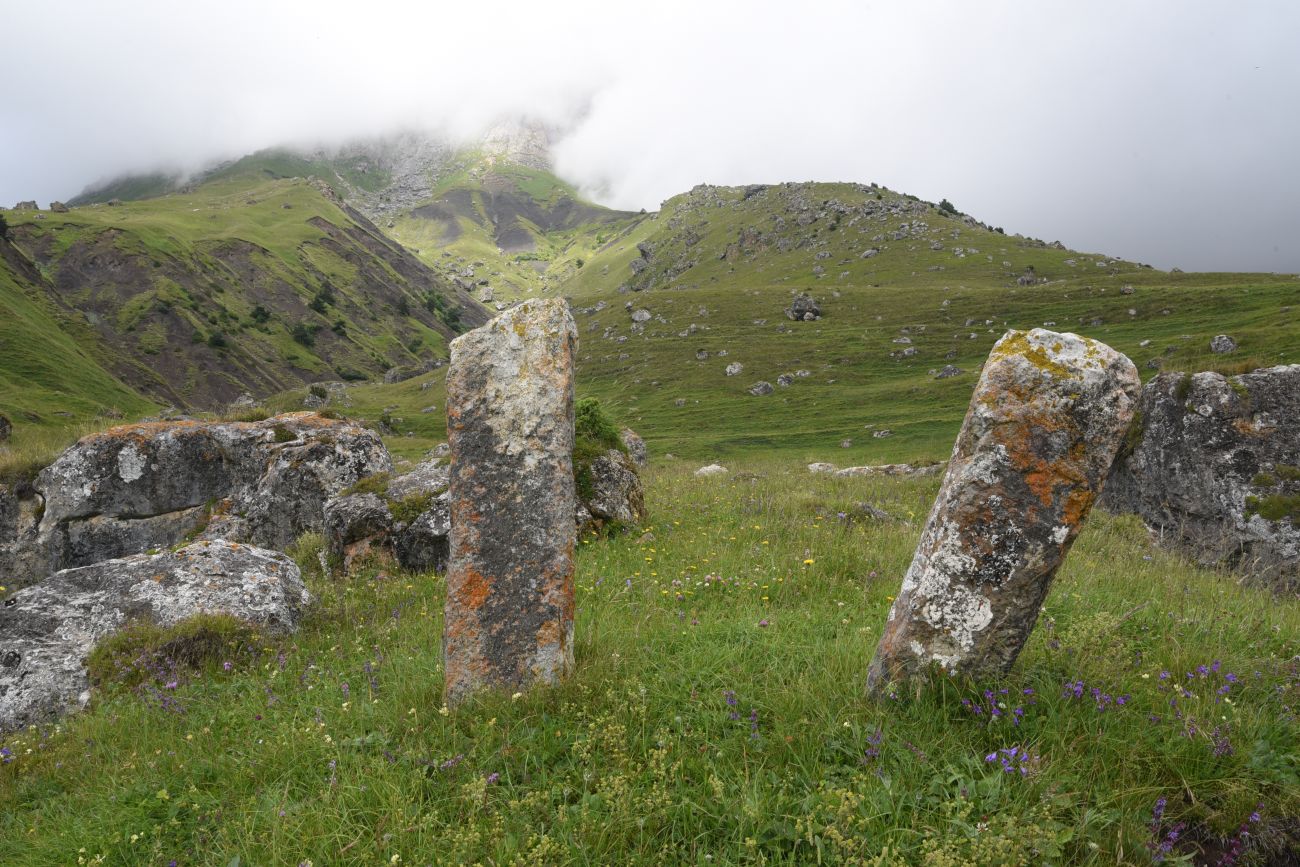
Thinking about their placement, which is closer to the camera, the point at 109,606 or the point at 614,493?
the point at 109,606

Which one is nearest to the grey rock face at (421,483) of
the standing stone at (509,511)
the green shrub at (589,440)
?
the green shrub at (589,440)

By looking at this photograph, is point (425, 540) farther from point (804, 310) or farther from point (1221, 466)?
point (804, 310)

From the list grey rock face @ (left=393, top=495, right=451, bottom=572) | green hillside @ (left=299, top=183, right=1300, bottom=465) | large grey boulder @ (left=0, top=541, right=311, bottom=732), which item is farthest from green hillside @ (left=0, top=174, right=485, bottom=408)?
large grey boulder @ (left=0, top=541, right=311, bottom=732)

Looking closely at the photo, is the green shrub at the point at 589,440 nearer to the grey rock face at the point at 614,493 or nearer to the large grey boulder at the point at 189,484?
the grey rock face at the point at 614,493

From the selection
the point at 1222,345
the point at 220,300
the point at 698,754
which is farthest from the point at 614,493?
the point at 220,300

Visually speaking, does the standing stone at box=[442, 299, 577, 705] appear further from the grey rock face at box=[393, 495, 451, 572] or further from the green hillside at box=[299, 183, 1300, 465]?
the green hillside at box=[299, 183, 1300, 465]

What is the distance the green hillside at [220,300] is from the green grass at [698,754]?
281 ft

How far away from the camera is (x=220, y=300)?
128750 mm

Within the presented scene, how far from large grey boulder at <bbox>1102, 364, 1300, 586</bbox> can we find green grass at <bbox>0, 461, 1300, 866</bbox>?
8007 millimetres

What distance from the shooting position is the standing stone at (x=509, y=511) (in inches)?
210

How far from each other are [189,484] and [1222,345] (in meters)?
67.3

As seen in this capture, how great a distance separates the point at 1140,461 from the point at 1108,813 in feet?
50.3

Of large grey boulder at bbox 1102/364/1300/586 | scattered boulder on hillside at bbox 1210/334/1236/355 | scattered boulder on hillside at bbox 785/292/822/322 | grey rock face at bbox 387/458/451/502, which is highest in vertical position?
scattered boulder on hillside at bbox 785/292/822/322

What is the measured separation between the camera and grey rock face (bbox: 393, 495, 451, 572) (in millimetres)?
11086
